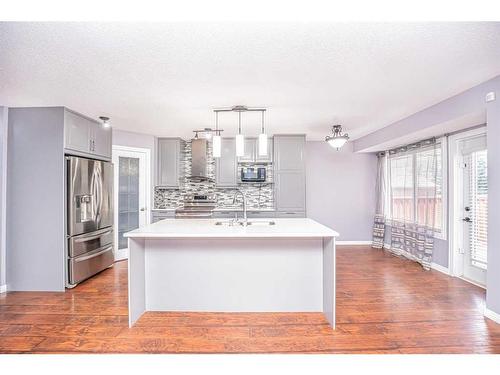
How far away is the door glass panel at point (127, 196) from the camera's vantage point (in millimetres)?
4926

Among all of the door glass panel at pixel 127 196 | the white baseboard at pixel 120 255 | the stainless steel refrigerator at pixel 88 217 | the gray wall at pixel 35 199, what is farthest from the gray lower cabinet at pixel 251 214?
the gray wall at pixel 35 199

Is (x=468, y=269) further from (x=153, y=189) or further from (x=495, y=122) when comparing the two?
(x=153, y=189)

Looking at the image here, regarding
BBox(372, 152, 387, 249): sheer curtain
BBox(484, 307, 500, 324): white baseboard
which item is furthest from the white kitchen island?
BBox(372, 152, 387, 249): sheer curtain

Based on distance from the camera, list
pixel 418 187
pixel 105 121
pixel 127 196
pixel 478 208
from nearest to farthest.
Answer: pixel 478 208 < pixel 105 121 < pixel 418 187 < pixel 127 196

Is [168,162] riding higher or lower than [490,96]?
lower

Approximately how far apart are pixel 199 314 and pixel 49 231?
223 cm

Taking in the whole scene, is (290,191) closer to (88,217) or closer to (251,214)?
(251,214)

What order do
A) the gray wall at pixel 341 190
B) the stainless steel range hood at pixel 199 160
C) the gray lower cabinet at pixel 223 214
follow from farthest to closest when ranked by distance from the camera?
1. the gray wall at pixel 341 190
2. the gray lower cabinet at pixel 223 214
3. the stainless steel range hood at pixel 199 160

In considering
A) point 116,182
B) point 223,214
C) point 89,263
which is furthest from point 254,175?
point 89,263

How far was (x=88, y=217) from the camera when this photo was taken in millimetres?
3842

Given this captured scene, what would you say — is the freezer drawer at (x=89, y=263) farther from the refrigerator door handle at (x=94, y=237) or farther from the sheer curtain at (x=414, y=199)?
the sheer curtain at (x=414, y=199)

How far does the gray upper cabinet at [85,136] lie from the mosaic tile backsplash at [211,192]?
1589 millimetres

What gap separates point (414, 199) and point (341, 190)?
1487mm
